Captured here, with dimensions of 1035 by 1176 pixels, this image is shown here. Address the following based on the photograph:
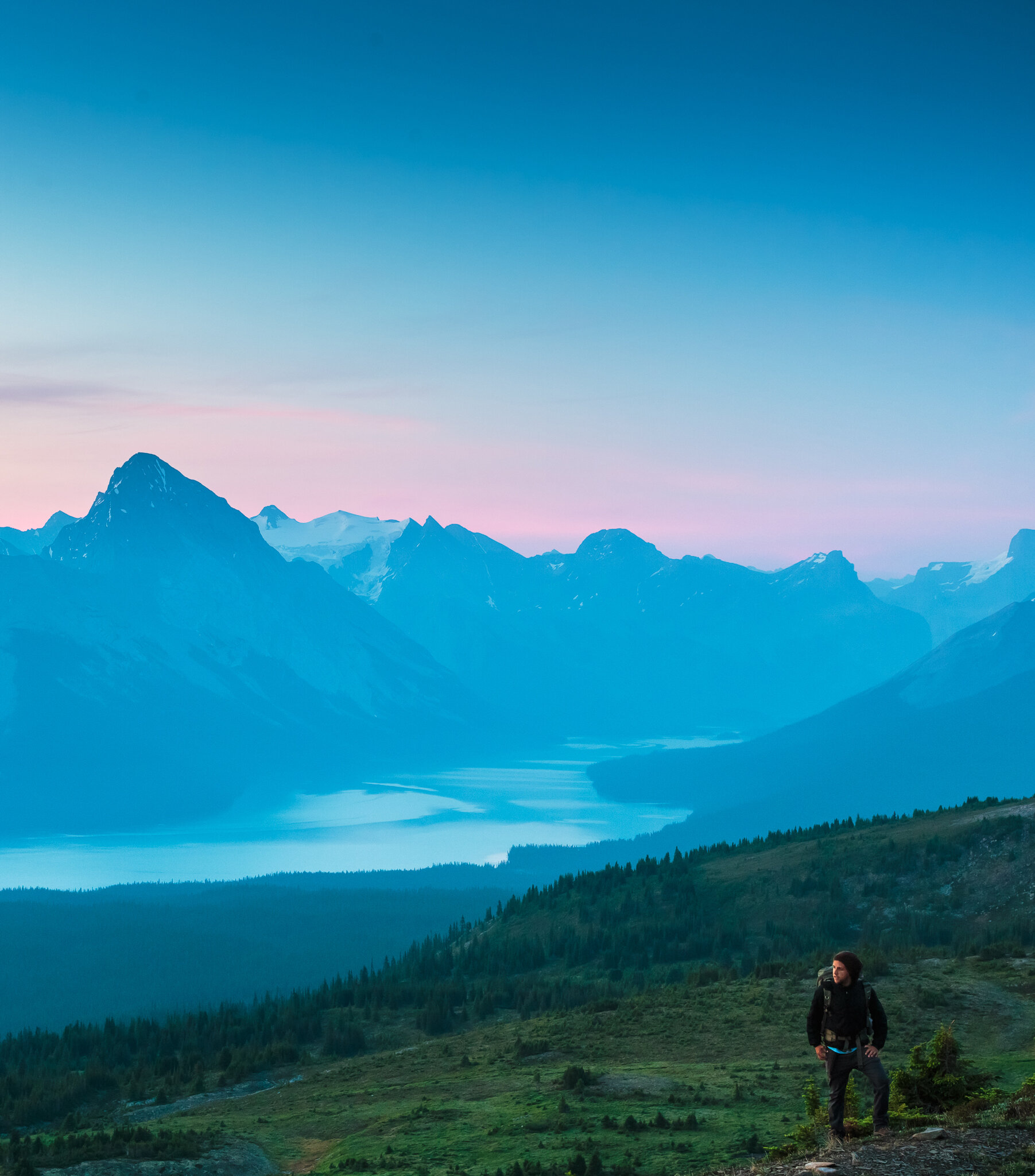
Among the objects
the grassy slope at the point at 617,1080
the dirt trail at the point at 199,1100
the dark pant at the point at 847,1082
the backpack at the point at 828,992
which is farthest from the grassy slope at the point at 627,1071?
the backpack at the point at 828,992

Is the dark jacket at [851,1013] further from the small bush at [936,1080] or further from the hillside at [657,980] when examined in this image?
the hillside at [657,980]

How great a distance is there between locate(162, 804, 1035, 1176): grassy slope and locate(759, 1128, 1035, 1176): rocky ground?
1182 centimetres

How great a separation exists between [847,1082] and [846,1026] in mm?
2874

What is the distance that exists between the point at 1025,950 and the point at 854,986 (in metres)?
62.7

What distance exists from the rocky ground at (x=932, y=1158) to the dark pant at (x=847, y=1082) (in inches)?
21.8

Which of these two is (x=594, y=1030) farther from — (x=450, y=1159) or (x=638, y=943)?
(x=638, y=943)

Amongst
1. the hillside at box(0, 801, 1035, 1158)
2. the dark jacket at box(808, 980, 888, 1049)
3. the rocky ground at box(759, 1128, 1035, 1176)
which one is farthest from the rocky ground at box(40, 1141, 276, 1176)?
the dark jacket at box(808, 980, 888, 1049)

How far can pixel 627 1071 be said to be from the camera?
56.1 metres

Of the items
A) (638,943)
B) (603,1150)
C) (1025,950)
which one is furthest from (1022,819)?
(603,1150)

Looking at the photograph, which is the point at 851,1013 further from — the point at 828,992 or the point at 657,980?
the point at 657,980

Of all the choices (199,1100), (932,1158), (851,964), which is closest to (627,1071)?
(932,1158)

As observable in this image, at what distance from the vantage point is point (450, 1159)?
42.9 metres

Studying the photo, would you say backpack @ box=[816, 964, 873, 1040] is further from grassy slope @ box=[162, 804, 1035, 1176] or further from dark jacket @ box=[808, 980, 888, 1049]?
grassy slope @ box=[162, 804, 1035, 1176]

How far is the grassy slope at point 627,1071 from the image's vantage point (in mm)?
43719
